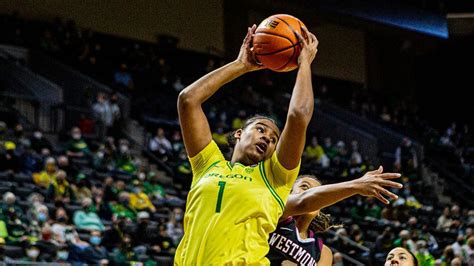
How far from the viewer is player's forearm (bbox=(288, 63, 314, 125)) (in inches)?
152

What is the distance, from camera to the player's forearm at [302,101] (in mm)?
3852

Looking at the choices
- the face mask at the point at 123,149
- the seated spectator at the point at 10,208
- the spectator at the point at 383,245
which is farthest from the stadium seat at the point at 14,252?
the face mask at the point at 123,149

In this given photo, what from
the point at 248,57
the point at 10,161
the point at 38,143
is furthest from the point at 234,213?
the point at 38,143

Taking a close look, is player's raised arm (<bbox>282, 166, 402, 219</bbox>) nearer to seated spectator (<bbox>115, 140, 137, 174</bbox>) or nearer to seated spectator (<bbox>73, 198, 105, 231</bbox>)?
seated spectator (<bbox>73, 198, 105, 231</bbox>)

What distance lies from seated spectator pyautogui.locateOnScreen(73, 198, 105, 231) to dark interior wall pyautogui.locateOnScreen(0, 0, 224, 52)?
10.4m

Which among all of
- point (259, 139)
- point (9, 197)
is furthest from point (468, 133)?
point (259, 139)

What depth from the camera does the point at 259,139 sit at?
4.22 meters

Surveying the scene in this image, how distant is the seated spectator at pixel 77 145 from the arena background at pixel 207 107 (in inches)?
4.1

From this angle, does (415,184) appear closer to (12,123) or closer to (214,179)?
(12,123)

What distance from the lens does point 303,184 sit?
17.6 ft

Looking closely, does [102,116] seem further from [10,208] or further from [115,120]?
[10,208]

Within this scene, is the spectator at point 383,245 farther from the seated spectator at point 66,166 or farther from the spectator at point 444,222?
the seated spectator at point 66,166

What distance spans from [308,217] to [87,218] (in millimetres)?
7671

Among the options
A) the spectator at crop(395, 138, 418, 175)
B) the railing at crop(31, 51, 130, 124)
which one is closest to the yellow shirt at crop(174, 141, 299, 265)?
the railing at crop(31, 51, 130, 124)
